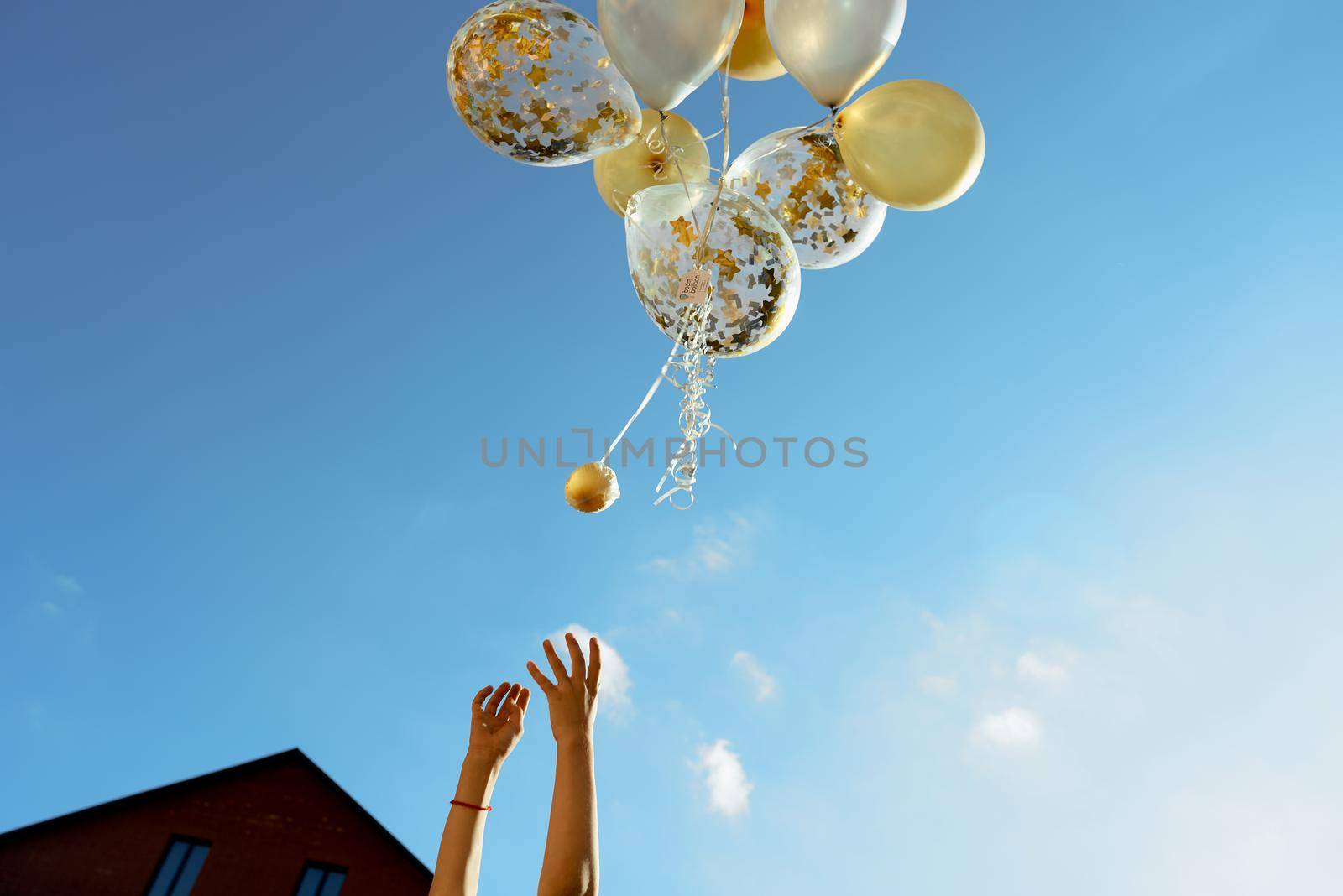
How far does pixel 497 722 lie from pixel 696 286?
1164 mm

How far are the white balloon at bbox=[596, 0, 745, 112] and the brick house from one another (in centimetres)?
1145

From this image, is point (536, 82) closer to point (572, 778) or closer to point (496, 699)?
point (496, 699)

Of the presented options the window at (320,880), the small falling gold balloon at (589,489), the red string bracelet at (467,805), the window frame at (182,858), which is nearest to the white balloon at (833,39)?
the small falling gold balloon at (589,489)

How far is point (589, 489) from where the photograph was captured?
215cm

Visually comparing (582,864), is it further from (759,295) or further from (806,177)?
(806,177)

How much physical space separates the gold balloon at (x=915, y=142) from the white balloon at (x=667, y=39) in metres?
0.46

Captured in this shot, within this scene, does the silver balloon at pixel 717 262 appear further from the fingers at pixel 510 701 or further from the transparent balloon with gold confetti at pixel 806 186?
the fingers at pixel 510 701

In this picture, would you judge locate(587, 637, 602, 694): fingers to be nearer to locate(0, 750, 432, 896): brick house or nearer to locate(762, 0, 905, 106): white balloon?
locate(762, 0, 905, 106): white balloon

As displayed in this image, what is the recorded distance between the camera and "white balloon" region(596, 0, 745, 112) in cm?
197

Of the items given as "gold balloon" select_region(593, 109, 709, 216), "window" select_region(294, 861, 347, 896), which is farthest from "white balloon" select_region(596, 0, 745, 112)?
"window" select_region(294, 861, 347, 896)

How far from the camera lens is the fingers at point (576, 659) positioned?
4.89 ft

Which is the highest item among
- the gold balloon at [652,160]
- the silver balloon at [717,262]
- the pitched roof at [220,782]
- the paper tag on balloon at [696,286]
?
the pitched roof at [220,782]

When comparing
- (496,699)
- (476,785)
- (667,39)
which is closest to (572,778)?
(476,785)

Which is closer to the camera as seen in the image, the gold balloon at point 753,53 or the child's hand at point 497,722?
the child's hand at point 497,722
